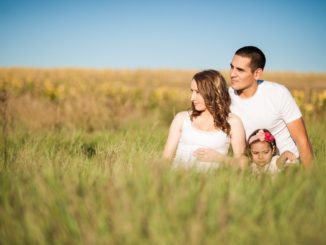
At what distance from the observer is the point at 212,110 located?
150 inches

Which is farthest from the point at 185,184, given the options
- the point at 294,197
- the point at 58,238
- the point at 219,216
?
the point at 58,238

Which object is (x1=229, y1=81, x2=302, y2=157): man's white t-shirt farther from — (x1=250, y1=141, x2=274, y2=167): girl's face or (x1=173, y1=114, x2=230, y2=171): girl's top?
(x1=173, y1=114, x2=230, y2=171): girl's top

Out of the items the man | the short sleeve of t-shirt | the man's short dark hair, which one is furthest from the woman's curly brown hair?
the short sleeve of t-shirt

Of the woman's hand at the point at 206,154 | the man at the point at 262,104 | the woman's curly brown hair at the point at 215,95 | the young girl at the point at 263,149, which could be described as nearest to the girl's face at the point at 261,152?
the young girl at the point at 263,149

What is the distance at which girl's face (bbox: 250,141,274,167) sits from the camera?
13.0 feet

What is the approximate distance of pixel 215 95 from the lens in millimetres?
3754

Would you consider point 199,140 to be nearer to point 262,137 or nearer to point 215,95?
point 215,95

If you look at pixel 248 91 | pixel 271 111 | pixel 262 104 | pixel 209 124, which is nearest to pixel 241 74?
pixel 248 91

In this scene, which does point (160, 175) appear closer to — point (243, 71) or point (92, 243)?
point (92, 243)

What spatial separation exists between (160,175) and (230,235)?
59 cm

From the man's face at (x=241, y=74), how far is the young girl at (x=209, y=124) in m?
0.34

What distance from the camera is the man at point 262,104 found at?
4.11m

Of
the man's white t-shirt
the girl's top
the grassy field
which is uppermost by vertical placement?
the man's white t-shirt

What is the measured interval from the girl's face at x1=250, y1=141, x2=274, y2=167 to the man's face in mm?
648
